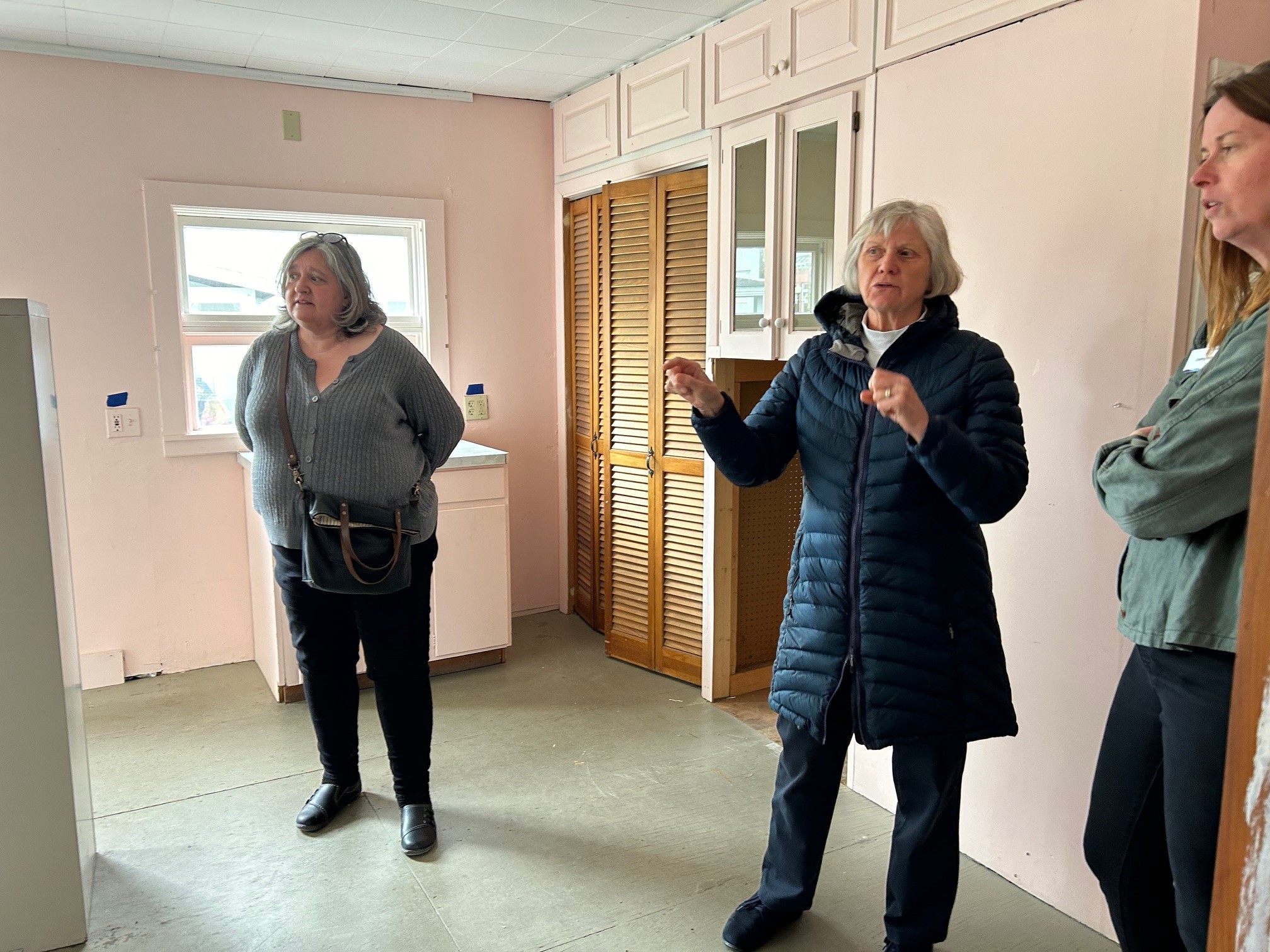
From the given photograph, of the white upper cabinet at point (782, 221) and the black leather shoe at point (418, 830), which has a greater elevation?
the white upper cabinet at point (782, 221)

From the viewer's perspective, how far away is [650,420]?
134 inches

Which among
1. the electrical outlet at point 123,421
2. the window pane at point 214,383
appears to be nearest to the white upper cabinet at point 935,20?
the window pane at point 214,383

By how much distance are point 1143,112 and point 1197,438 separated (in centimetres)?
87

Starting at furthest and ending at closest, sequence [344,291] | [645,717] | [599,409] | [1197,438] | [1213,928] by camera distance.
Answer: [599,409], [645,717], [344,291], [1197,438], [1213,928]

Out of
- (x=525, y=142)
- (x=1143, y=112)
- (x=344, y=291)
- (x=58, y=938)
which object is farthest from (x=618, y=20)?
(x=58, y=938)

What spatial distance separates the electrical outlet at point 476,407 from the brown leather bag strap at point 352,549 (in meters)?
1.86

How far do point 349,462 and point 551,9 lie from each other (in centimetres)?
166

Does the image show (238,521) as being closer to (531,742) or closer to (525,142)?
(531,742)

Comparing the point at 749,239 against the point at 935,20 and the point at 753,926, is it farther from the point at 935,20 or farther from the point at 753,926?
the point at 753,926

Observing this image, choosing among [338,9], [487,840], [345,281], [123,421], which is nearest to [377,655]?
[487,840]

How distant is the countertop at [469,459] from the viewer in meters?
3.35

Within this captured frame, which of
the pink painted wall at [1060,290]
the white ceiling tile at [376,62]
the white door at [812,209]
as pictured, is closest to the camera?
the pink painted wall at [1060,290]

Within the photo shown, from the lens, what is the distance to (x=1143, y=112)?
5.60ft

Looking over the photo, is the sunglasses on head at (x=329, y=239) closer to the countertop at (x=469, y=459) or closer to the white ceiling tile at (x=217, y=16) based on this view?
the white ceiling tile at (x=217, y=16)
